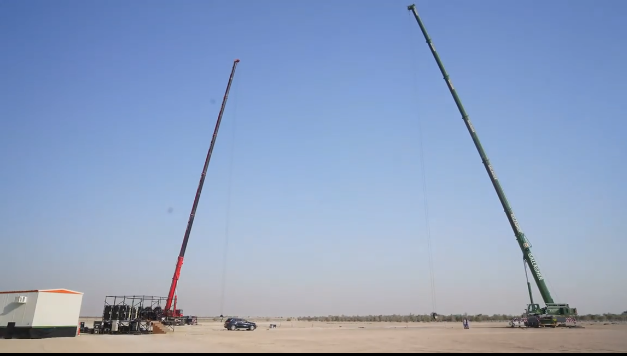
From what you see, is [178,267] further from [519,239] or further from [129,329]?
[519,239]

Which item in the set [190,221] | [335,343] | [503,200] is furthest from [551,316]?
[190,221]

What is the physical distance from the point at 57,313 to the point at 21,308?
263 centimetres

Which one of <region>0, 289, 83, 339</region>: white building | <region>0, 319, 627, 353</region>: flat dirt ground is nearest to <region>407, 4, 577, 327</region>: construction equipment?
<region>0, 319, 627, 353</region>: flat dirt ground

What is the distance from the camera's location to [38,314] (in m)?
32.9

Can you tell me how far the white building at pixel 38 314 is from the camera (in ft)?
A: 107

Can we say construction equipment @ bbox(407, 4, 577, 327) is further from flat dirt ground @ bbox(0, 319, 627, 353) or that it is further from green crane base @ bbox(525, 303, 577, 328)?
flat dirt ground @ bbox(0, 319, 627, 353)

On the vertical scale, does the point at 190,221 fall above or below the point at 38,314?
above

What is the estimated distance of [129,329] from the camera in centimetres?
4072

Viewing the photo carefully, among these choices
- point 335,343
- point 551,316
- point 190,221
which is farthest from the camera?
point 190,221

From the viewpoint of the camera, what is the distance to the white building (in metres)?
32.7

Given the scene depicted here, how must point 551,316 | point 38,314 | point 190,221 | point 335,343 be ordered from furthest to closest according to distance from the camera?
point 190,221 < point 551,316 < point 38,314 < point 335,343

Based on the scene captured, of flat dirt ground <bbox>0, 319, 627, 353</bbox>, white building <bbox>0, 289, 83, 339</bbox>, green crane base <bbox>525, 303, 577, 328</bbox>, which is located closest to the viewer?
flat dirt ground <bbox>0, 319, 627, 353</bbox>

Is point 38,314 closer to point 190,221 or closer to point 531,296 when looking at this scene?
point 190,221

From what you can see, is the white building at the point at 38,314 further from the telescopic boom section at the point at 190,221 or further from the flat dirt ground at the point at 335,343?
the telescopic boom section at the point at 190,221
